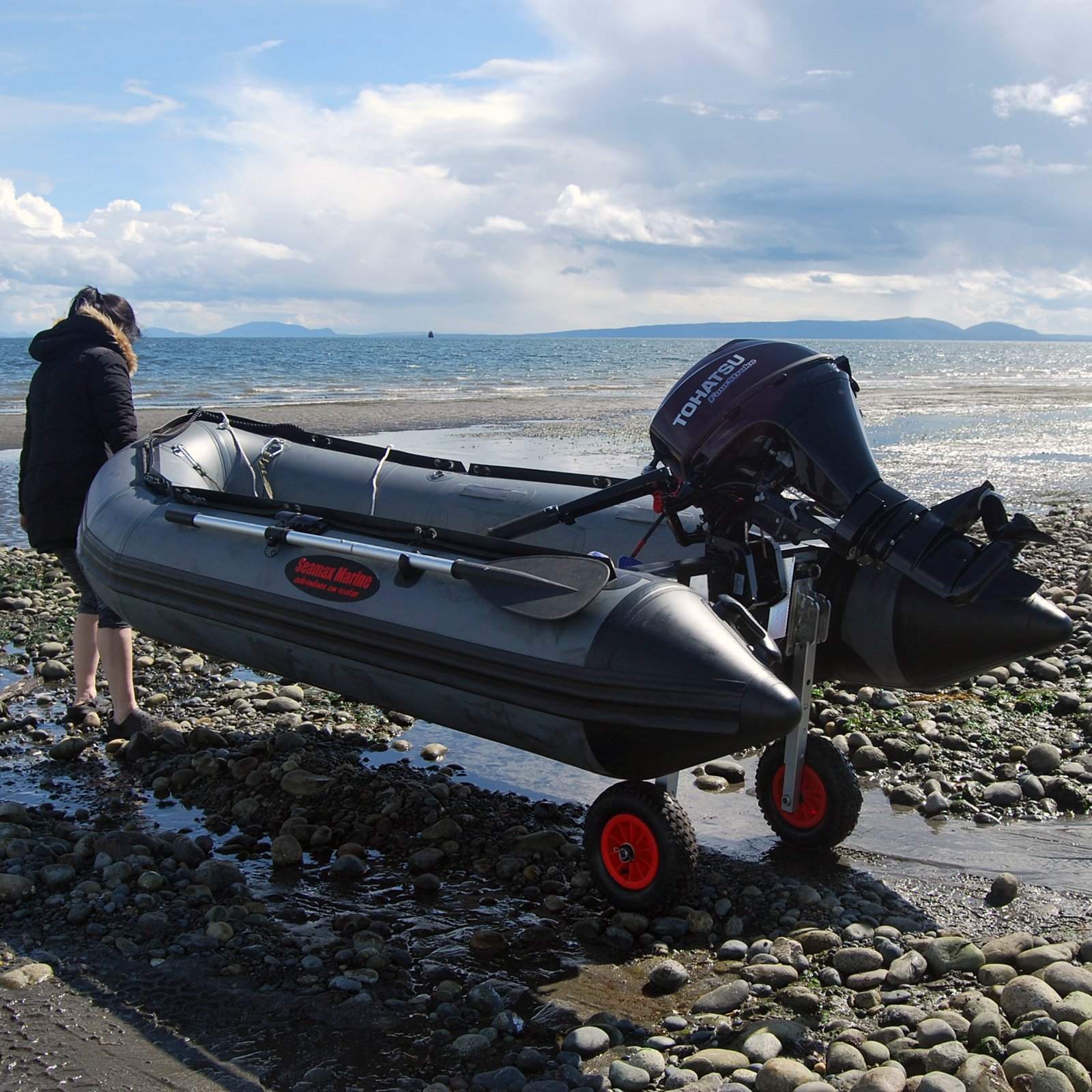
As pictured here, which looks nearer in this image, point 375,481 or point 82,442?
point 82,442

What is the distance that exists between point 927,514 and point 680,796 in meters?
1.57

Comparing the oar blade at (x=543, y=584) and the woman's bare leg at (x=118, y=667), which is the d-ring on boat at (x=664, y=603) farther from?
the woman's bare leg at (x=118, y=667)

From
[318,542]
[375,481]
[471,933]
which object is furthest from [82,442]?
[471,933]

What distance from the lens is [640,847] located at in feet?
11.2

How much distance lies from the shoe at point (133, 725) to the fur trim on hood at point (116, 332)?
1.57 meters

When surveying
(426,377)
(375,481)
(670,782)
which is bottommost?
(670,782)

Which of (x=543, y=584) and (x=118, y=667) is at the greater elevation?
(x=543, y=584)

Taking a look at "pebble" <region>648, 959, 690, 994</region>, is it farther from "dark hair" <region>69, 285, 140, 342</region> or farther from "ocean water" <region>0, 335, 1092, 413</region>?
"ocean water" <region>0, 335, 1092, 413</region>

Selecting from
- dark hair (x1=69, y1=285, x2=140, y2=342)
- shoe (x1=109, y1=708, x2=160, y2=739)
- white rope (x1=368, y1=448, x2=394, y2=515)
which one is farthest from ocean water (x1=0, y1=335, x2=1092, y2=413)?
shoe (x1=109, y1=708, x2=160, y2=739)


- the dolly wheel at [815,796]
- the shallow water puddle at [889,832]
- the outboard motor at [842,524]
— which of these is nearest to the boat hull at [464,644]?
the outboard motor at [842,524]

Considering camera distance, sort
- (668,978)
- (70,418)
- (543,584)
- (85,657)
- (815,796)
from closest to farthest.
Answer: (668,978), (543,584), (815,796), (70,418), (85,657)

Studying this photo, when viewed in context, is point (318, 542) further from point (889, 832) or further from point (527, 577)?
point (889, 832)

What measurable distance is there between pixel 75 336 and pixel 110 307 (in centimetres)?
23

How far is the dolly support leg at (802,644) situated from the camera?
3672 millimetres
